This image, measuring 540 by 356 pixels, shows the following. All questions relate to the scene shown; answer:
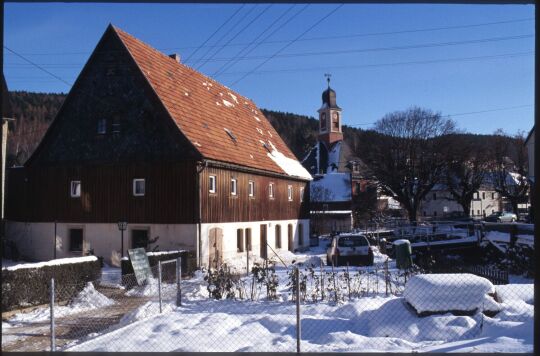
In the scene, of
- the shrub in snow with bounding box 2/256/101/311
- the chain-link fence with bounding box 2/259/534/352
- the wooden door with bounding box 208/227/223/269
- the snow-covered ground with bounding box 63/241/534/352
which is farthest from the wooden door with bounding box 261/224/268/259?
the snow-covered ground with bounding box 63/241/534/352

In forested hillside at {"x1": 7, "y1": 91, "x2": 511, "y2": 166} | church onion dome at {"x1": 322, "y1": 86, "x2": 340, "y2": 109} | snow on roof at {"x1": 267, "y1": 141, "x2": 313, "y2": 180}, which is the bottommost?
snow on roof at {"x1": 267, "y1": 141, "x2": 313, "y2": 180}

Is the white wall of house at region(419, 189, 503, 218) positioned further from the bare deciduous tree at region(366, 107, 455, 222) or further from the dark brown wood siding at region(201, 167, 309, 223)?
the dark brown wood siding at region(201, 167, 309, 223)

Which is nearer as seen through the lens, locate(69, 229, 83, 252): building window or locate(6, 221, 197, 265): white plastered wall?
locate(6, 221, 197, 265): white plastered wall

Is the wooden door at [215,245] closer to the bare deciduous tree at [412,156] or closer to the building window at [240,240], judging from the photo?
the building window at [240,240]

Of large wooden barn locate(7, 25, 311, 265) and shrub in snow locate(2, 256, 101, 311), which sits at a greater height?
large wooden barn locate(7, 25, 311, 265)

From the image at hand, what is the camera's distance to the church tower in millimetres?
80875

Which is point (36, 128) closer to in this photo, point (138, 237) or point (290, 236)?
point (290, 236)

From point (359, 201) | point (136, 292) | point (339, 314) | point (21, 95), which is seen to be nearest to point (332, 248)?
point (136, 292)

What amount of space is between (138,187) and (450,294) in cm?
1730

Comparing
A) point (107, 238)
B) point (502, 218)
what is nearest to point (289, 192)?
point (107, 238)

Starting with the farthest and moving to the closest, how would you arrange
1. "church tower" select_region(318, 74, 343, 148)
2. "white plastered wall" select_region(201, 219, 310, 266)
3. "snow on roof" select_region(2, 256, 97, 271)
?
"church tower" select_region(318, 74, 343, 148), "white plastered wall" select_region(201, 219, 310, 266), "snow on roof" select_region(2, 256, 97, 271)

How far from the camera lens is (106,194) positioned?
24.3 metres

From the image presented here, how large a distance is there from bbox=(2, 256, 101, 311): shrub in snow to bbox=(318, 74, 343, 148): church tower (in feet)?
218

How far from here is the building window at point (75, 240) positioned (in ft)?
81.2
